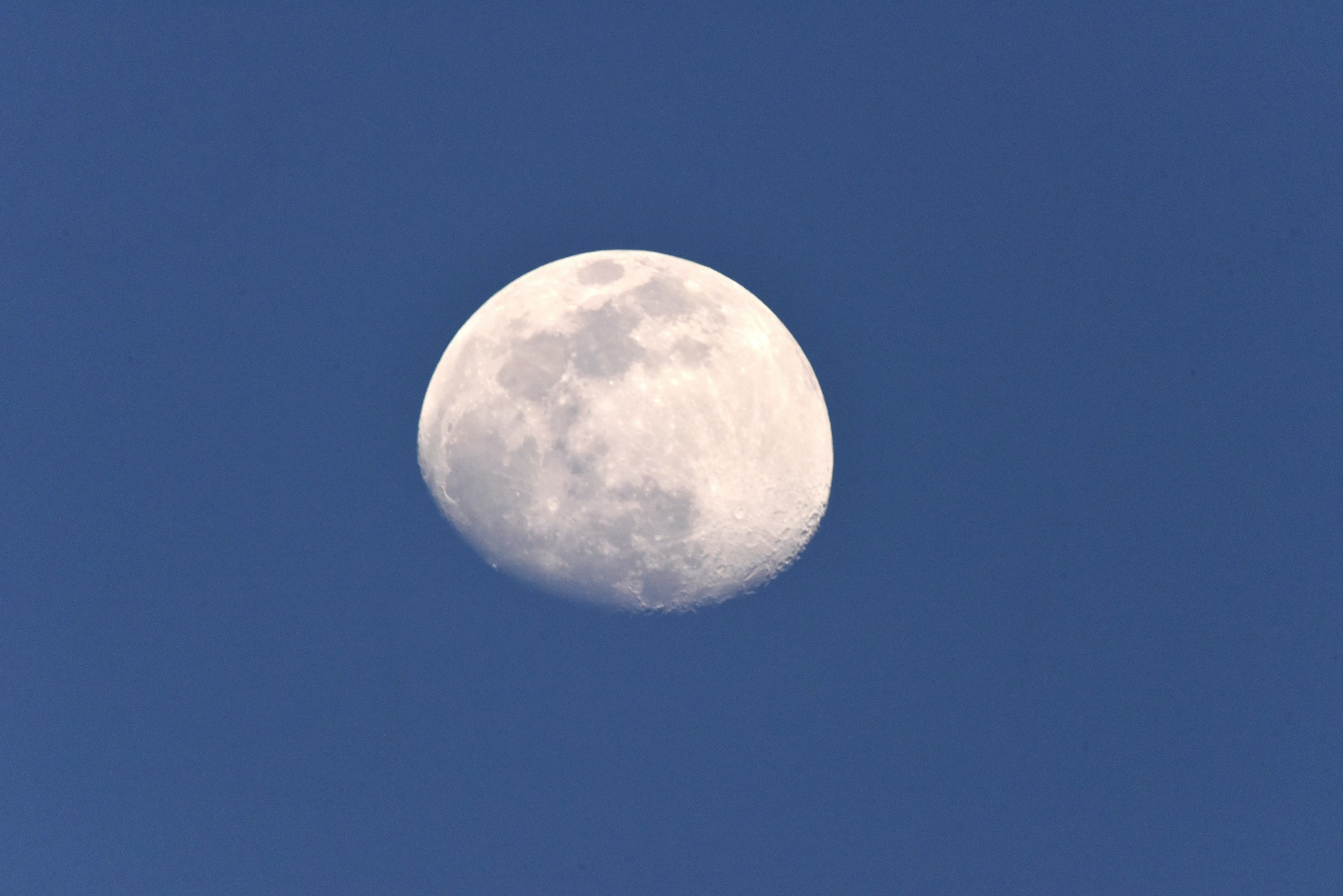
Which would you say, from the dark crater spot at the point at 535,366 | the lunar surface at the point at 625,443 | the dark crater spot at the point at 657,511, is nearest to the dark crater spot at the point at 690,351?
the lunar surface at the point at 625,443

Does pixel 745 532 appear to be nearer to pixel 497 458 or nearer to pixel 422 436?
pixel 497 458

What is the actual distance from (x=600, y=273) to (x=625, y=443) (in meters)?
2.65

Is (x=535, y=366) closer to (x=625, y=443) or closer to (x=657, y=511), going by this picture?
(x=625, y=443)

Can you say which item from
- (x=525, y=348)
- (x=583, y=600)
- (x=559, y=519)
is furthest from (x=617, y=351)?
(x=583, y=600)

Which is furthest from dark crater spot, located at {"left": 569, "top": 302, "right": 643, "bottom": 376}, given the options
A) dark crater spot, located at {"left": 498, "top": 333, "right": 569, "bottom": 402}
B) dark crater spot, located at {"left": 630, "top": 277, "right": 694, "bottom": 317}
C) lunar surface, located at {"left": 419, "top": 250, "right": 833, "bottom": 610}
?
dark crater spot, located at {"left": 630, "top": 277, "right": 694, "bottom": 317}

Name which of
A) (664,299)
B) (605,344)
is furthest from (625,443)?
(664,299)

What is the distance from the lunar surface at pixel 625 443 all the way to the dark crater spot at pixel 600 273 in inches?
1.0

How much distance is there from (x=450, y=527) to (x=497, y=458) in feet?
4.79

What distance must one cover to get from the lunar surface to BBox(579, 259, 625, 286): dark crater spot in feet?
0.09

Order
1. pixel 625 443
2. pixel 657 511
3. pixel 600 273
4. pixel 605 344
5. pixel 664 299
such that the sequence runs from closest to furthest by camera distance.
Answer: pixel 625 443
pixel 657 511
pixel 605 344
pixel 664 299
pixel 600 273

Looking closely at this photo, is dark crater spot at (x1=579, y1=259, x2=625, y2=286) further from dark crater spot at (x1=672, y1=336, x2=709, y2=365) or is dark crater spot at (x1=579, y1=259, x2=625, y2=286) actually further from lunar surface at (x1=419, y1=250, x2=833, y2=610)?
dark crater spot at (x1=672, y1=336, x2=709, y2=365)

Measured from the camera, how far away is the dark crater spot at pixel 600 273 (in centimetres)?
1412

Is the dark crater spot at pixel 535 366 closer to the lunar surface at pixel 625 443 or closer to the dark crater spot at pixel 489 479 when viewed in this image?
the lunar surface at pixel 625 443

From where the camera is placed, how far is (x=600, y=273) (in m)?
14.3
